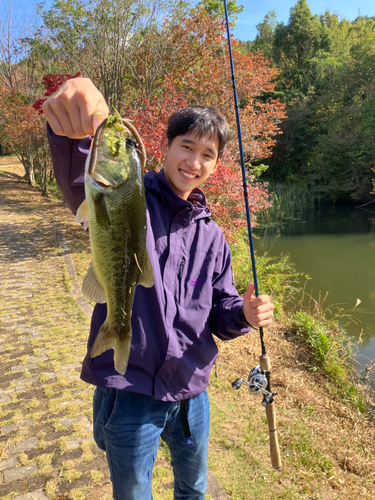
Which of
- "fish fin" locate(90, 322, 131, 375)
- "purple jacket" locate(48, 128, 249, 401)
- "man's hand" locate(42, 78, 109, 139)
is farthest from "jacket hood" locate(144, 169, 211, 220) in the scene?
"fish fin" locate(90, 322, 131, 375)

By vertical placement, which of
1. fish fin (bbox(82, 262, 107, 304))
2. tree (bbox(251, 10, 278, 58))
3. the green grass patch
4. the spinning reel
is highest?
tree (bbox(251, 10, 278, 58))

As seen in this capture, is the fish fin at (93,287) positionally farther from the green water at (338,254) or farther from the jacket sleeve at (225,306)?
the green water at (338,254)

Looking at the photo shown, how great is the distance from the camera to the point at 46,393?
360cm

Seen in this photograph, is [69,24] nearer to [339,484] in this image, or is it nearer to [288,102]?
[339,484]

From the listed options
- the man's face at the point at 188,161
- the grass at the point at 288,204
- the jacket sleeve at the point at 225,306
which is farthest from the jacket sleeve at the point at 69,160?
the grass at the point at 288,204

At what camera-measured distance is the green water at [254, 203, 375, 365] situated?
8037 mm

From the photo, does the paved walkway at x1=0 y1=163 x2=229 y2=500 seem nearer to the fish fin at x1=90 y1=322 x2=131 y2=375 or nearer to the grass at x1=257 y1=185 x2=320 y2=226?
the fish fin at x1=90 y1=322 x2=131 y2=375

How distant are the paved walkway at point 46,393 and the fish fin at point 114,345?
171 centimetres

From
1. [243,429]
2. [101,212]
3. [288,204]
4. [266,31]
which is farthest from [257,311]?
[266,31]

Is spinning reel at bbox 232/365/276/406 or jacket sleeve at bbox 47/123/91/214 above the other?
jacket sleeve at bbox 47/123/91/214

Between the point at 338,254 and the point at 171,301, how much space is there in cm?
1327

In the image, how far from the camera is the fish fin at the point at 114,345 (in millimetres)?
1384

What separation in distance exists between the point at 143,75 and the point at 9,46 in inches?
238

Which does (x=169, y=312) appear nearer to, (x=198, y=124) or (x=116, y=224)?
(x=116, y=224)
